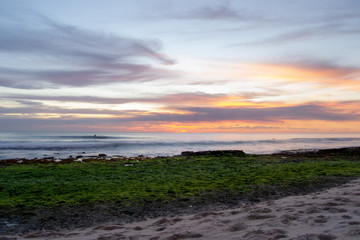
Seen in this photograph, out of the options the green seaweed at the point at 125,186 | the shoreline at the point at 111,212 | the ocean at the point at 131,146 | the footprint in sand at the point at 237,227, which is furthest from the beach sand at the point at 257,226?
the ocean at the point at 131,146

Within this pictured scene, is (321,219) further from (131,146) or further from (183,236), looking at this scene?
(131,146)

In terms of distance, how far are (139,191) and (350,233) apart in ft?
20.4

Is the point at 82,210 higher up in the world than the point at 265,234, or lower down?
lower down

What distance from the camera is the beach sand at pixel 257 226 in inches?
154

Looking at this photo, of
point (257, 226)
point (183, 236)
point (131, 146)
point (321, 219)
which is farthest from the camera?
point (131, 146)

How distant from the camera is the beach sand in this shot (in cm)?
390

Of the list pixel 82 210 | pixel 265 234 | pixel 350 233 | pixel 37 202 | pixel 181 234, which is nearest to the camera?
pixel 350 233

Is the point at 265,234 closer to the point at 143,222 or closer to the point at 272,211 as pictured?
the point at 272,211

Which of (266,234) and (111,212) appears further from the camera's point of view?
(111,212)

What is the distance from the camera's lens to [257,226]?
438cm

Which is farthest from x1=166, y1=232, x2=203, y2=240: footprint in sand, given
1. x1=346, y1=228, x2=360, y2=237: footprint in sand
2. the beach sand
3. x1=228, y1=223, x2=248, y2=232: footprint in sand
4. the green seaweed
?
the green seaweed

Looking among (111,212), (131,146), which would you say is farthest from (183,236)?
(131,146)

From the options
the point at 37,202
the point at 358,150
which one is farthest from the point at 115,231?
the point at 358,150

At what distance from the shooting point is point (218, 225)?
467cm
